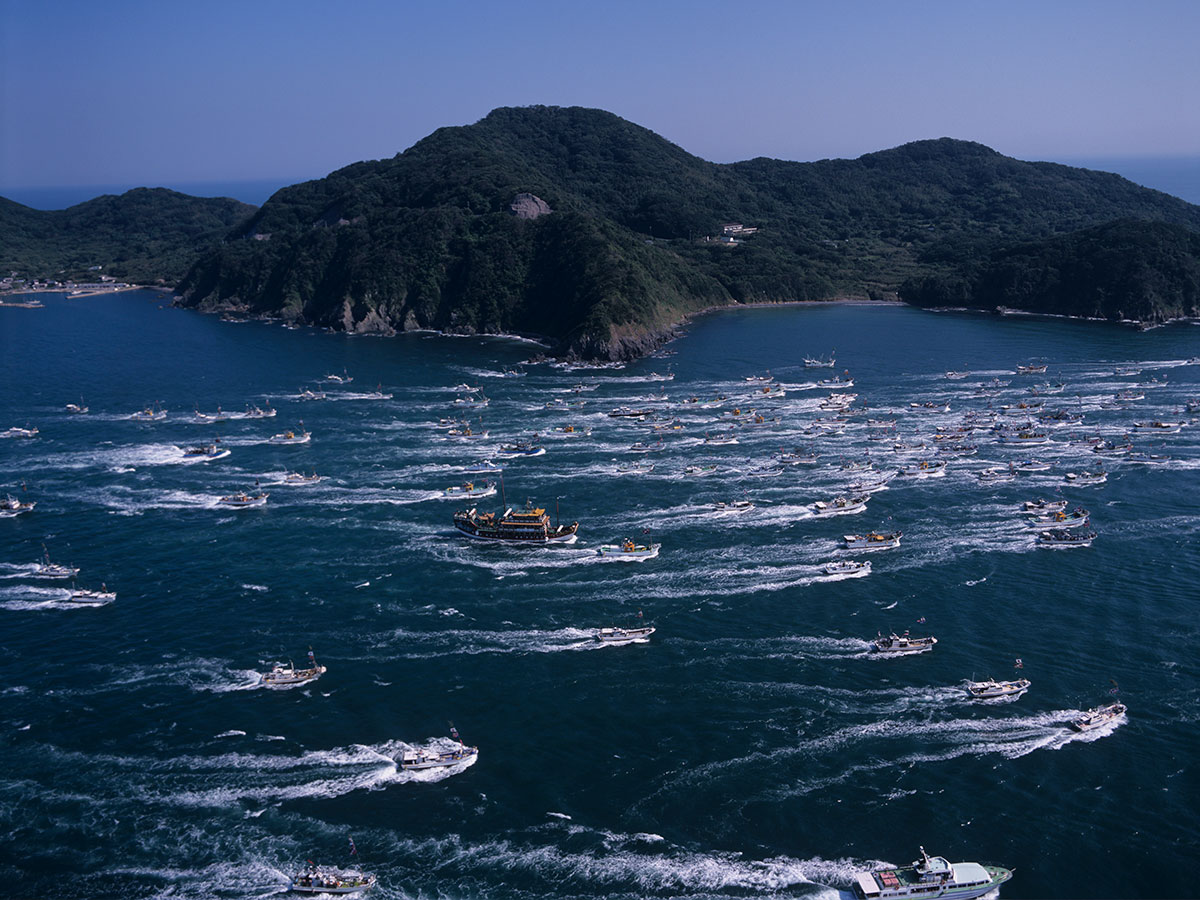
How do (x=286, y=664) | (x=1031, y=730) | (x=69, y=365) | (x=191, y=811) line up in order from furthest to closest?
1. (x=69, y=365)
2. (x=286, y=664)
3. (x=1031, y=730)
4. (x=191, y=811)

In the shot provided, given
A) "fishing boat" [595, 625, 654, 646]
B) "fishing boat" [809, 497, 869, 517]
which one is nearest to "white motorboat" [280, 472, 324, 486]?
"fishing boat" [595, 625, 654, 646]

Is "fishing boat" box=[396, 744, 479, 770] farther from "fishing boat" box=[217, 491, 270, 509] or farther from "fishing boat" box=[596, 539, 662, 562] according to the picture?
"fishing boat" box=[217, 491, 270, 509]

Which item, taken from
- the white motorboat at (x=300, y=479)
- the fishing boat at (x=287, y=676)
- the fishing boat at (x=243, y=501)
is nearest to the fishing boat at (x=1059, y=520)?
the fishing boat at (x=287, y=676)

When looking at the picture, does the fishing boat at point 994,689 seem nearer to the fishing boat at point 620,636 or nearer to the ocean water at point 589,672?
the ocean water at point 589,672

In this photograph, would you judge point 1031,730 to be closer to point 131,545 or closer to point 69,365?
point 131,545

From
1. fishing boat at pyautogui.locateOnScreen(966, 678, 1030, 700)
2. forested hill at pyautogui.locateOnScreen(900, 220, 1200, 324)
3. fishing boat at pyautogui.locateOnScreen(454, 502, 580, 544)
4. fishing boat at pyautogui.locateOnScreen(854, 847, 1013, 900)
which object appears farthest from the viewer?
forested hill at pyautogui.locateOnScreen(900, 220, 1200, 324)

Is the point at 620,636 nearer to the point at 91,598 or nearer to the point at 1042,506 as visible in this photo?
the point at 91,598

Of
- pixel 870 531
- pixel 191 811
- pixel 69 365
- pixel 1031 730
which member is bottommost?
pixel 191 811

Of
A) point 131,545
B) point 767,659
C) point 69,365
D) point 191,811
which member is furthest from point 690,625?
point 69,365
